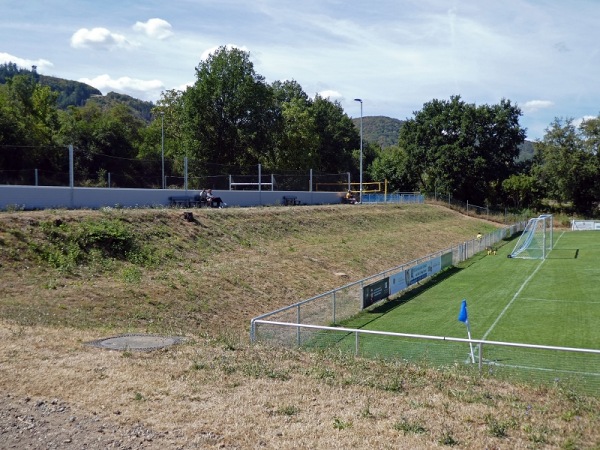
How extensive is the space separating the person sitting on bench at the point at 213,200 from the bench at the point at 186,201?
0.41 m

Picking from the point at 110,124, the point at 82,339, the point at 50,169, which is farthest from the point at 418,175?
the point at 82,339

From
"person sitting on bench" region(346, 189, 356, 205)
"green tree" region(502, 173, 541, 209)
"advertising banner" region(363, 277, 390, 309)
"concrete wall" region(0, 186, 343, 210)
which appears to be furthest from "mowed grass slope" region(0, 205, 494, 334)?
"green tree" region(502, 173, 541, 209)

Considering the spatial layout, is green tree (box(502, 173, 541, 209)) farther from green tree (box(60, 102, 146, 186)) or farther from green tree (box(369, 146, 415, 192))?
green tree (box(60, 102, 146, 186))

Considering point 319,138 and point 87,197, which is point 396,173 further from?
point 87,197

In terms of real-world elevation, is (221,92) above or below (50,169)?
above

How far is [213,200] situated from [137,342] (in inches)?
922

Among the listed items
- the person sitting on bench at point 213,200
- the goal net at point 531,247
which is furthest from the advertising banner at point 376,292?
the goal net at point 531,247

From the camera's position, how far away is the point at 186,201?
33.7 meters

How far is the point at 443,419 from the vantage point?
807 cm

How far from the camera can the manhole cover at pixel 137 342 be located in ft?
38.4

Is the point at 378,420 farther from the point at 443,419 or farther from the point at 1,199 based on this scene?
the point at 1,199

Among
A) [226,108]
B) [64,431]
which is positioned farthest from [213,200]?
[226,108]

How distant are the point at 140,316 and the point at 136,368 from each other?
850cm

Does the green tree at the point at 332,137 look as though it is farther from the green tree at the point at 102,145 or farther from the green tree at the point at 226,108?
the green tree at the point at 102,145
